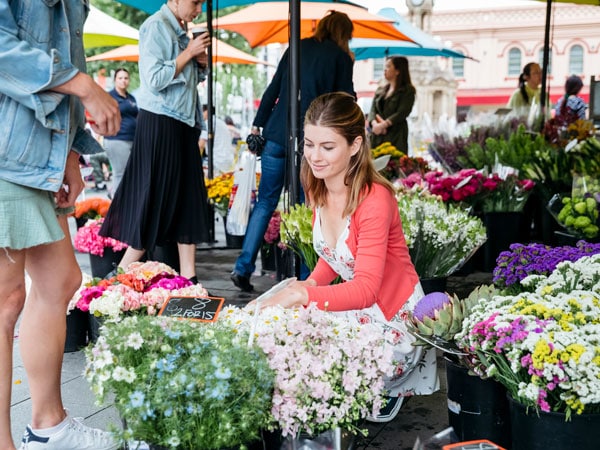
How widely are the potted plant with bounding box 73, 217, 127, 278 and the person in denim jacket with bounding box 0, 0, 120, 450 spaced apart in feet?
8.94

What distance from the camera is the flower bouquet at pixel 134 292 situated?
3.40 m

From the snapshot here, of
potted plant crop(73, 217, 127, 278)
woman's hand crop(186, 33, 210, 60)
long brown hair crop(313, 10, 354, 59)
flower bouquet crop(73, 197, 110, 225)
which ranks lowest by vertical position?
potted plant crop(73, 217, 127, 278)

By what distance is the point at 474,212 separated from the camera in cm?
573

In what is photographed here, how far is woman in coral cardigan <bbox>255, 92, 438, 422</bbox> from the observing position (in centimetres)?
260

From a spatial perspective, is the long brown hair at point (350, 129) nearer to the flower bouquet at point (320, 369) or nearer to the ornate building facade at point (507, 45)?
the flower bouquet at point (320, 369)

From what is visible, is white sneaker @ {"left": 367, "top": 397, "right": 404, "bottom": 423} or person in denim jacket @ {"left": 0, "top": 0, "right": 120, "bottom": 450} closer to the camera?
Result: person in denim jacket @ {"left": 0, "top": 0, "right": 120, "bottom": 450}

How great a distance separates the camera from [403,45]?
13047mm

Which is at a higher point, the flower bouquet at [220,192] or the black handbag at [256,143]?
the black handbag at [256,143]

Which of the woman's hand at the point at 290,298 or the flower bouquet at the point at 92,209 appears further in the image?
the flower bouquet at the point at 92,209

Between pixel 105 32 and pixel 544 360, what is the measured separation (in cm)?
1013

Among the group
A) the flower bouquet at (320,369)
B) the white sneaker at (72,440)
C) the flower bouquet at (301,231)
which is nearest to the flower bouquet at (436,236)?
the flower bouquet at (301,231)

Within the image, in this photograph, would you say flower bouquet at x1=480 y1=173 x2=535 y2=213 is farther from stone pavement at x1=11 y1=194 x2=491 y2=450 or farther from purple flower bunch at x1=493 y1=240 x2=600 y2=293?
purple flower bunch at x1=493 y1=240 x2=600 y2=293

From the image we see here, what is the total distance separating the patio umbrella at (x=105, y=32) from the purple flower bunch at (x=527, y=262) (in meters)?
9.02

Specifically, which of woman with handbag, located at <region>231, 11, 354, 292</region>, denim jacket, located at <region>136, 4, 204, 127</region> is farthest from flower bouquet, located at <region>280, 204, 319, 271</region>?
denim jacket, located at <region>136, 4, 204, 127</region>
